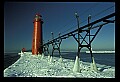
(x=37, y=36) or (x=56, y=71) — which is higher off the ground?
(x=37, y=36)

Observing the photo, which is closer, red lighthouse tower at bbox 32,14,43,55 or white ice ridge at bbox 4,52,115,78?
white ice ridge at bbox 4,52,115,78

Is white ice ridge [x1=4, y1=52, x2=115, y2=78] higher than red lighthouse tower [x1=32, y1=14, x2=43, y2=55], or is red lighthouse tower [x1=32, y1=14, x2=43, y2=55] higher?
red lighthouse tower [x1=32, y1=14, x2=43, y2=55]

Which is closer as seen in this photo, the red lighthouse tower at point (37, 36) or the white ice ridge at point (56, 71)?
the white ice ridge at point (56, 71)

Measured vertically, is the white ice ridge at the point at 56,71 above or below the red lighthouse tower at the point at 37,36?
below

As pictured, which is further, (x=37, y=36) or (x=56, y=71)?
(x=37, y=36)
